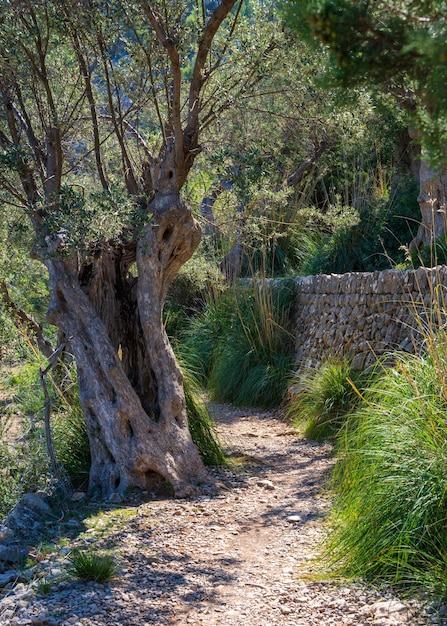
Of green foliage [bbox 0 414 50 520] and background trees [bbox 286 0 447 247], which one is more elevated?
background trees [bbox 286 0 447 247]

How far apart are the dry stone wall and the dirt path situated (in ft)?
5.79

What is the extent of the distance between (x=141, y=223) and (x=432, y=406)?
2.57 meters

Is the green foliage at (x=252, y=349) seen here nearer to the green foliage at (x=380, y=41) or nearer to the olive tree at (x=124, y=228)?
the olive tree at (x=124, y=228)

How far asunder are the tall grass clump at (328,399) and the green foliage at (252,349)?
1.09 m

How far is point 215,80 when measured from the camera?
677 centimetres

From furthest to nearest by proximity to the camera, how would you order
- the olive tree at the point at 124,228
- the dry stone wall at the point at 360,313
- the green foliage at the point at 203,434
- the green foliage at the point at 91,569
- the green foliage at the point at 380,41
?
the dry stone wall at the point at 360,313
the green foliage at the point at 203,434
the olive tree at the point at 124,228
the green foliage at the point at 91,569
the green foliage at the point at 380,41

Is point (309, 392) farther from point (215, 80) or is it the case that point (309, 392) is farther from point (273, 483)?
A: point (215, 80)

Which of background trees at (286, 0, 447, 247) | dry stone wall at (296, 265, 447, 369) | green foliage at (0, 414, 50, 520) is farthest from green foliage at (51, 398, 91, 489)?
background trees at (286, 0, 447, 247)

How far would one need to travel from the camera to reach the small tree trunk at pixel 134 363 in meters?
5.49

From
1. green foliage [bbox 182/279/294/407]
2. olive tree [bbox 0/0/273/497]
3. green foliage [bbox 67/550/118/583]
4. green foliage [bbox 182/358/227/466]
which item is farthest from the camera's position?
green foliage [bbox 182/279/294/407]

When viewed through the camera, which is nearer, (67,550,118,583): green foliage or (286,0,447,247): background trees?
(286,0,447,247): background trees

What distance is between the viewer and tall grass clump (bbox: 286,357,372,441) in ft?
23.3

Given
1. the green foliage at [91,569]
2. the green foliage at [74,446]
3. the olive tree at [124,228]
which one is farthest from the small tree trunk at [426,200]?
the green foliage at [91,569]

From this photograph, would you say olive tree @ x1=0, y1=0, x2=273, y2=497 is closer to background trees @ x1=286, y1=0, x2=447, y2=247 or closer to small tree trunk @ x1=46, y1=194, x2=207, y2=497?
small tree trunk @ x1=46, y1=194, x2=207, y2=497
